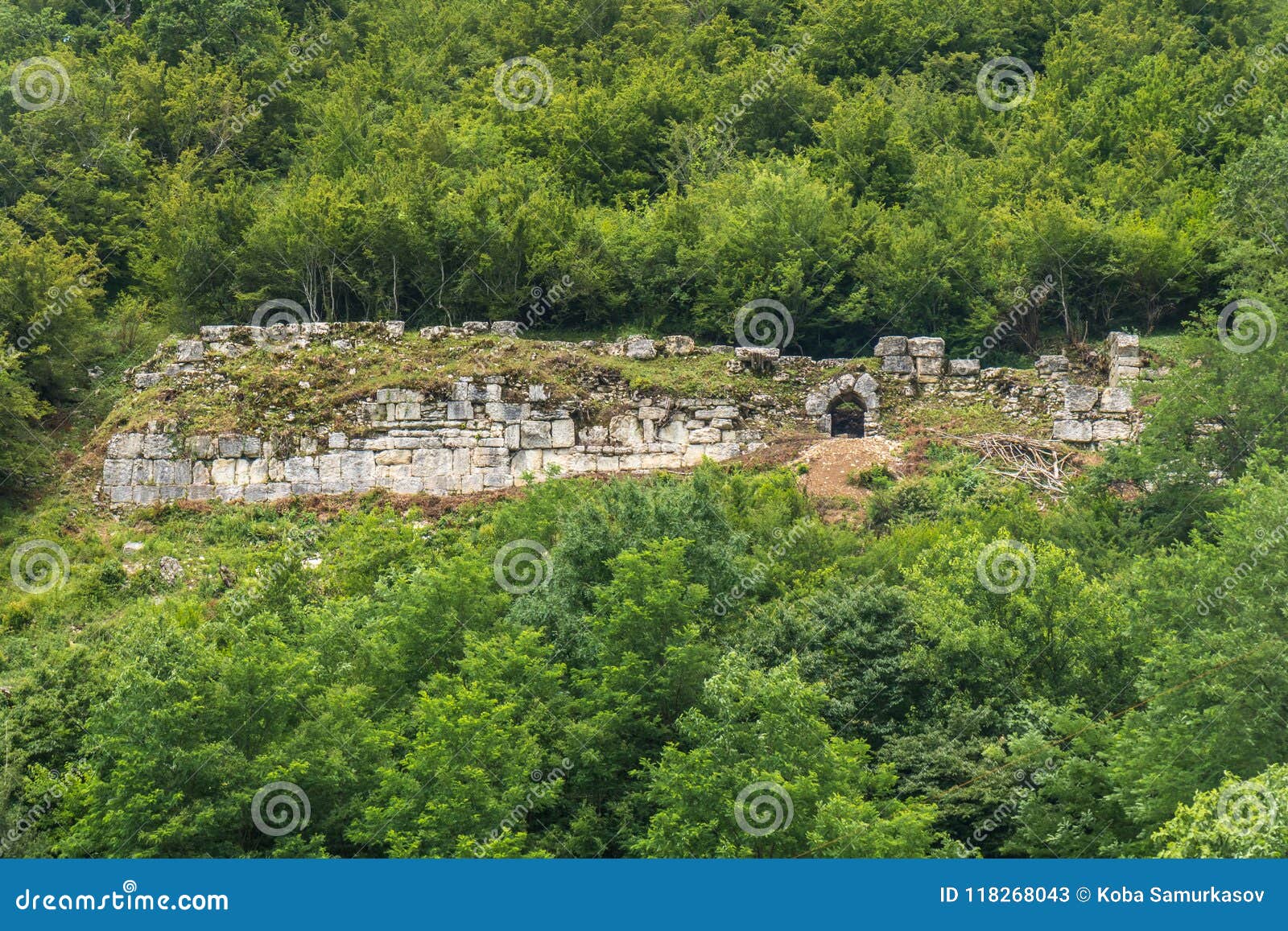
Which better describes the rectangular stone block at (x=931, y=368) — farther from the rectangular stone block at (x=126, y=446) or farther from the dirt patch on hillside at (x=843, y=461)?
the rectangular stone block at (x=126, y=446)

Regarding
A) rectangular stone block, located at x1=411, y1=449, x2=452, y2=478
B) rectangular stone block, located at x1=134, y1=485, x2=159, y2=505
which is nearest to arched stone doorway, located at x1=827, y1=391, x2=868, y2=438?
rectangular stone block, located at x1=411, y1=449, x2=452, y2=478

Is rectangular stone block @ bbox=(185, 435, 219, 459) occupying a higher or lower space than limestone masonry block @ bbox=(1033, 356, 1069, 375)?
lower

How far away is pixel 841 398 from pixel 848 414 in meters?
0.57

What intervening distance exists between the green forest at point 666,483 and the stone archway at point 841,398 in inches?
92.6

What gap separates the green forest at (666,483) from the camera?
2523 cm

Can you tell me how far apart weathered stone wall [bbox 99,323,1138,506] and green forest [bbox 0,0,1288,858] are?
43.6 inches

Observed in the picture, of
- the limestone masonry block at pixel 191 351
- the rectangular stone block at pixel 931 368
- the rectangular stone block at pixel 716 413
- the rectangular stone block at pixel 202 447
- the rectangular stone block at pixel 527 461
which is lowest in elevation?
the rectangular stone block at pixel 527 461

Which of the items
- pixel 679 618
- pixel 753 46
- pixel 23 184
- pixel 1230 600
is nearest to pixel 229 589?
pixel 679 618

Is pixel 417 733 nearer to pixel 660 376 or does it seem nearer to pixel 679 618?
pixel 679 618

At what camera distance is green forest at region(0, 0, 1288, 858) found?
25.2m

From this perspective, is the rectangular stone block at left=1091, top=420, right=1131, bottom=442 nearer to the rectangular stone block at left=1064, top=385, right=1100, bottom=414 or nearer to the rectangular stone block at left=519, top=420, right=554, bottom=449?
the rectangular stone block at left=1064, top=385, right=1100, bottom=414

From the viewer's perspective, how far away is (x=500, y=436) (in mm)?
39125

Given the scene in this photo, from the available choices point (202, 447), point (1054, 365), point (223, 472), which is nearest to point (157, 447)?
point (202, 447)

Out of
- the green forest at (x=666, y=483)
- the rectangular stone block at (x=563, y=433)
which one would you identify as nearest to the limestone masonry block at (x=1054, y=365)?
the green forest at (x=666, y=483)
